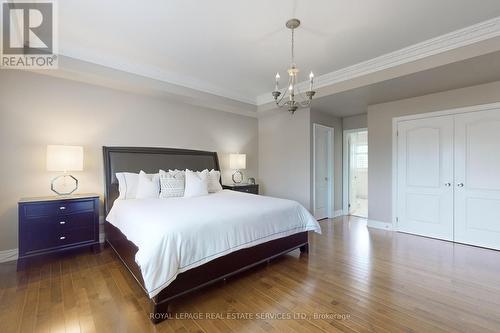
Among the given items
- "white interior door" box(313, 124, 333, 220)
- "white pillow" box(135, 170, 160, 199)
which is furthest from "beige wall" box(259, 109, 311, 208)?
"white pillow" box(135, 170, 160, 199)

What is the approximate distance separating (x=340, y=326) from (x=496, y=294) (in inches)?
68.3

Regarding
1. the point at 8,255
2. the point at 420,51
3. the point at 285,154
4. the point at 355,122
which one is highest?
the point at 420,51

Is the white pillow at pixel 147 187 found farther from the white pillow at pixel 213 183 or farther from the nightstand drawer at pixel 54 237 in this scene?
the white pillow at pixel 213 183

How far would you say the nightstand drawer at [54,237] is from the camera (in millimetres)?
2805

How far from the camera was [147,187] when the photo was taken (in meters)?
3.49

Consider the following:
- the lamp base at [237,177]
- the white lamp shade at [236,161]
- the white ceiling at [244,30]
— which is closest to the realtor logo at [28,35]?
the white ceiling at [244,30]

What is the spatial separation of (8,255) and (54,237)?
0.66 meters

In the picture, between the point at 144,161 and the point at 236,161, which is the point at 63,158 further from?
the point at 236,161

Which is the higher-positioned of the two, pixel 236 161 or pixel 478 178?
pixel 236 161

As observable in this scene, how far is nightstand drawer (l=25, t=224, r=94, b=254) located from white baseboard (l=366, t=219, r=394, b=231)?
192 inches

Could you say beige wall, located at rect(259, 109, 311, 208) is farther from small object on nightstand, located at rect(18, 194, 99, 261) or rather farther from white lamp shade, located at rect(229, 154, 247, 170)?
small object on nightstand, located at rect(18, 194, 99, 261)

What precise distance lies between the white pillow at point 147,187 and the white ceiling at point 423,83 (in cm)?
320

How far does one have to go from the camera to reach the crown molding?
2.56m

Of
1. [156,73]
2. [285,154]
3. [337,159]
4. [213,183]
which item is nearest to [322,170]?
[337,159]
